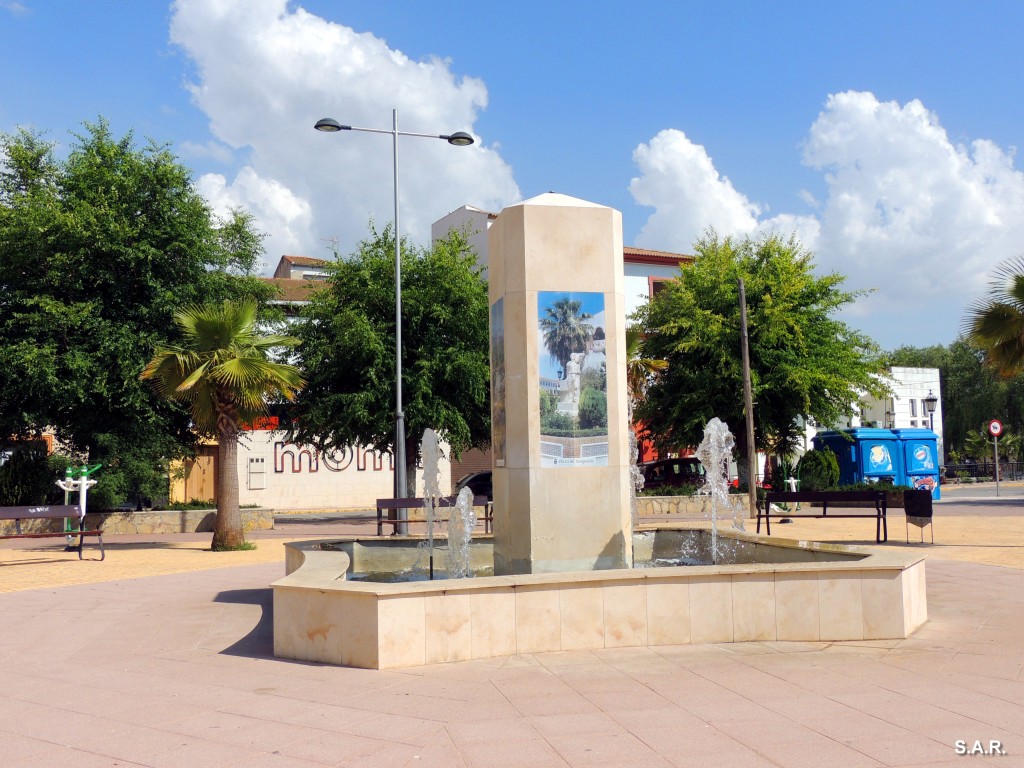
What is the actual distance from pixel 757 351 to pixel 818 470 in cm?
435

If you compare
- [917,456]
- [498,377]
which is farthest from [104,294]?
[917,456]

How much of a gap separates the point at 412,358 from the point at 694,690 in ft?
71.6

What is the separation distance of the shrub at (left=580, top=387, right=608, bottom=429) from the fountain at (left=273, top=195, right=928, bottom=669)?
15 mm

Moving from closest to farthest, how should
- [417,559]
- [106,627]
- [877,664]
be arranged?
[877,664] < [106,627] < [417,559]

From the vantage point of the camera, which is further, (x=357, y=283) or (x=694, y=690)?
(x=357, y=283)

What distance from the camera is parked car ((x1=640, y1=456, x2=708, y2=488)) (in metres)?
32.1

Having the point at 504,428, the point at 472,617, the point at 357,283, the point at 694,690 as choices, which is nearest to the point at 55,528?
the point at 357,283

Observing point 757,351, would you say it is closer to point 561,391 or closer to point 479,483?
point 479,483

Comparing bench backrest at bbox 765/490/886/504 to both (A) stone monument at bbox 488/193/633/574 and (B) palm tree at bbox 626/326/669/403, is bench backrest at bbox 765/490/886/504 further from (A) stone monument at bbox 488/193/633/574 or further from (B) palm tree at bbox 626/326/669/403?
(B) palm tree at bbox 626/326/669/403

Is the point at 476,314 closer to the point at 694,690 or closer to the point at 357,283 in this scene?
the point at 357,283

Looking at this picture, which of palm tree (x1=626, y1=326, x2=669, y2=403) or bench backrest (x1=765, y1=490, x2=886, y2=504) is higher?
palm tree (x1=626, y1=326, x2=669, y2=403)

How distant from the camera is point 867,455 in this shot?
3153 centimetres

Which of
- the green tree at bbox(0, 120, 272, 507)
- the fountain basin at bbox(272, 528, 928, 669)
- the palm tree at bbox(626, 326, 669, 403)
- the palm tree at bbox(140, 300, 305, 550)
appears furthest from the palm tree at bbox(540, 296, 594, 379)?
the palm tree at bbox(626, 326, 669, 403)

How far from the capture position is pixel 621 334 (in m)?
10.2
